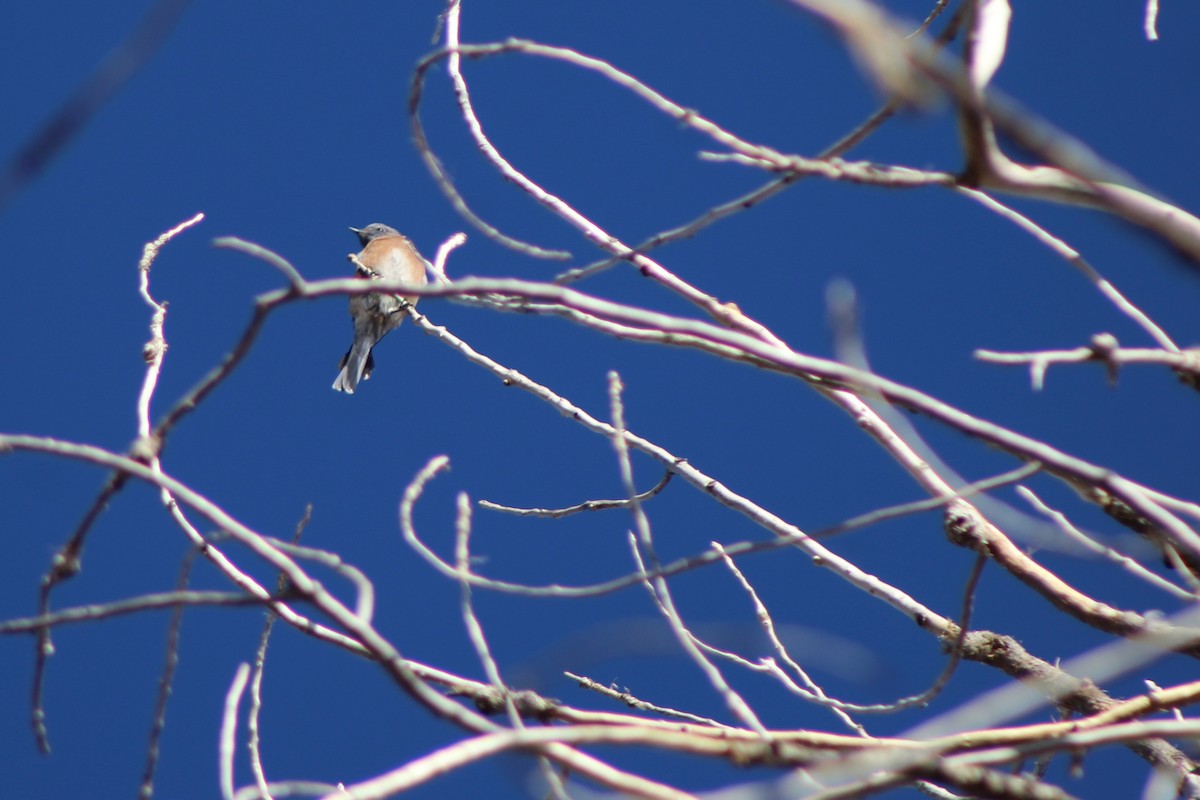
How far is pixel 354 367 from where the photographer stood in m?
6.28

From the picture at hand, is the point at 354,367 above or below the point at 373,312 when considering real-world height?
below

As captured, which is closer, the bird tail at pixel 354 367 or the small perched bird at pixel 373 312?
the small perched bird at pixel 373 312

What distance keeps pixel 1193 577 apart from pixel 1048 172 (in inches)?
28.5

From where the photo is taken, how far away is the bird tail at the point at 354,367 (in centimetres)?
625

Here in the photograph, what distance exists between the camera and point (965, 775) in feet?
3.12

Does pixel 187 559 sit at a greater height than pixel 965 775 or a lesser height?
greater

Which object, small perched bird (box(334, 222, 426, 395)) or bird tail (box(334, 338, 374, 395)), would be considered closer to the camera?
small perched bird (box(334, 222, 426, 395))

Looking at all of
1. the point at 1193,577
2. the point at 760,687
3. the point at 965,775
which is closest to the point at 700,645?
the point at 1193,577

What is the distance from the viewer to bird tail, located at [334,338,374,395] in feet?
20.5

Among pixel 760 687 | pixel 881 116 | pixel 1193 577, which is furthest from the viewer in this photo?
pixel 760 687

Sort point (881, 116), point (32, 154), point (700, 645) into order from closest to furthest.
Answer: point (32, 154) < point (881, 116) < point (700, 645)

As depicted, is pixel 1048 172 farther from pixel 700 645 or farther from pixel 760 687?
pixel 760 687

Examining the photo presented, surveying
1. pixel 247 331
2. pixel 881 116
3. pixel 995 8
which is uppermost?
pixel 995 8

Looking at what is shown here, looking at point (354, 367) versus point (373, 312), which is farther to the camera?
point (354, 367)
